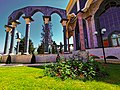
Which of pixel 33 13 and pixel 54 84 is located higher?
pixel 33 13

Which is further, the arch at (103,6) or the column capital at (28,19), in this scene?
the arch at (103,6)

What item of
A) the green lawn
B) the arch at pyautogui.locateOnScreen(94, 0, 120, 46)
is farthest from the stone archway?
the green lawn

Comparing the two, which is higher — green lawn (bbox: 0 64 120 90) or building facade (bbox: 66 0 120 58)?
building facade (bbox: 66 0 120 58)

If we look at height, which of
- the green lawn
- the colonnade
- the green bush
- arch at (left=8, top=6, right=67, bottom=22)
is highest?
arch at (left=8, top=6, right=67, bottom=22)

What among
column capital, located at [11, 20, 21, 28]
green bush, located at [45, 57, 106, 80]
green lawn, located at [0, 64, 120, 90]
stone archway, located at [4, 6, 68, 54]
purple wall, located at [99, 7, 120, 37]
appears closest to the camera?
green lawn, located at [0, 64, 120, 90]

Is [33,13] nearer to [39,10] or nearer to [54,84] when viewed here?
[39,10]

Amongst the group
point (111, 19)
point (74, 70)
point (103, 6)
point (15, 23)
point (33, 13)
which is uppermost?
point (103, 6)

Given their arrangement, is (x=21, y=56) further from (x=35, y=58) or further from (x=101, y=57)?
(x=101, y=57)

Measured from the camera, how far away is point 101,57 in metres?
13.2

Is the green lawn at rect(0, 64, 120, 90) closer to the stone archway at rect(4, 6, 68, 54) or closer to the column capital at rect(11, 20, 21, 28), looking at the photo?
the stone archway at rect(4, 6, 68, 54)

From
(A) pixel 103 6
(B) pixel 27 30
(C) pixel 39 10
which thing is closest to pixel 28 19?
(B) pixel 27 30

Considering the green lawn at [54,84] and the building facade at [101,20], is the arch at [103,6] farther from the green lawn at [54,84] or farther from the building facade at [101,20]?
the green lawn at [54,84]

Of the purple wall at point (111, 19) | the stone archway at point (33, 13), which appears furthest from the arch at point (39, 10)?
the purple wall at point (111, 19)

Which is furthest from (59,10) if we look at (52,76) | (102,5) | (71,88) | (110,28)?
(71,88)
